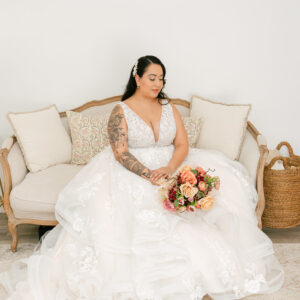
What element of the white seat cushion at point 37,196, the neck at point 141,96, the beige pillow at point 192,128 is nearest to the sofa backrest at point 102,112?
the white seat cushion at point 37,196

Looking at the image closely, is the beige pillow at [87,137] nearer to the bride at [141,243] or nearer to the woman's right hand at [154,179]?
the bride at [141,243]

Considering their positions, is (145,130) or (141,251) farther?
(145,130)

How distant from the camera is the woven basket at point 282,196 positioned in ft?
8.70

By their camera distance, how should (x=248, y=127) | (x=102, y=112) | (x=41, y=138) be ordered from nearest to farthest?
(x=41, y=138) < (x=248, y=127) < (x=102, y=112)

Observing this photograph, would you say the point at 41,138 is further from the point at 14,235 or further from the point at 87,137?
the point at 14,235

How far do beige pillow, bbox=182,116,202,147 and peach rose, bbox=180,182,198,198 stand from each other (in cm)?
112

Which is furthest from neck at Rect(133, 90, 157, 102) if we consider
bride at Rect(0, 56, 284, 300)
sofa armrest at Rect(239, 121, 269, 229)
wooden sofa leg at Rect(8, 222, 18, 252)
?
wooden sofa leg at Rect(8, 222, 18, 252)

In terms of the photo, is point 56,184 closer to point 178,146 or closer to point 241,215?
point 178,146

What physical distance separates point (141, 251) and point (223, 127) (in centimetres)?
145

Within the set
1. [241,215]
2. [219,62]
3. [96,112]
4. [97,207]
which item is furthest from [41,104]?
[241,215]

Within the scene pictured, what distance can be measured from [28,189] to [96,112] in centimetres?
100

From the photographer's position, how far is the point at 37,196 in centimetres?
238

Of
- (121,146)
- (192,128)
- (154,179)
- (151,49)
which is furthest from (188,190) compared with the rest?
(151,49)

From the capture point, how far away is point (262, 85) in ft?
10.6
